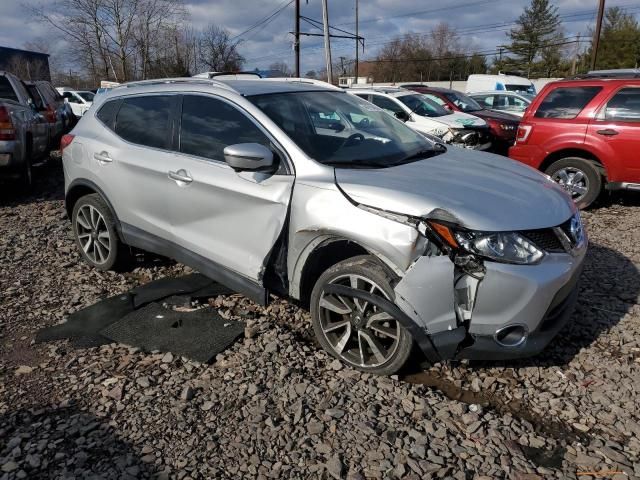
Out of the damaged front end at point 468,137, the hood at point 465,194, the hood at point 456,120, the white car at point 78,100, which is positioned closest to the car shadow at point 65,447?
the hood at point 465,194

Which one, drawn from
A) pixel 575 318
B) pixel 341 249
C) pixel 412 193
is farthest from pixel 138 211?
pixel 575 318

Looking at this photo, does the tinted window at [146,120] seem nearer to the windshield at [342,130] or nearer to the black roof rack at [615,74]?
the windshield at [342,130]

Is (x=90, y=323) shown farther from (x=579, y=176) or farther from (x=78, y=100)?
(x=78, y=100)

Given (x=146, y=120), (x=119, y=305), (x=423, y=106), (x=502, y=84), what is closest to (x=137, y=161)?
(x=146, y=120)

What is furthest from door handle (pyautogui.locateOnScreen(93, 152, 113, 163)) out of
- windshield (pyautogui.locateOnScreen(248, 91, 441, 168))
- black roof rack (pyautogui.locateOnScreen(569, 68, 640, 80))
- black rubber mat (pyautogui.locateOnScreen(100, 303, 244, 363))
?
black roof rack (pyautogui.locateOnScreen(569, 68, 640, 80))

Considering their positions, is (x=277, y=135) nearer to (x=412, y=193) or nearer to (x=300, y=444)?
(x=412, y=193)

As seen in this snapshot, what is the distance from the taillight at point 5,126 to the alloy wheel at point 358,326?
6179 millimetres

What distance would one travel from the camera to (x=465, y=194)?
2916mm

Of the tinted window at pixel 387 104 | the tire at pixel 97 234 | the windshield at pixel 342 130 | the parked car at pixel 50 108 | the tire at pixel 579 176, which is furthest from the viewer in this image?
the parked car at pixel 50 108

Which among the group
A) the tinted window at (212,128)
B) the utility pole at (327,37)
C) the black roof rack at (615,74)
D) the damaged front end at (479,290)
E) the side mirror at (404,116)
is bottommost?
the damaged front end at (479,290)

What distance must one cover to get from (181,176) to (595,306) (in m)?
3.36

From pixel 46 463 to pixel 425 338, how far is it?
78.6 inches

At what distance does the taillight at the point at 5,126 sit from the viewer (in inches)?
279

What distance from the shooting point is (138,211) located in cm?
421
